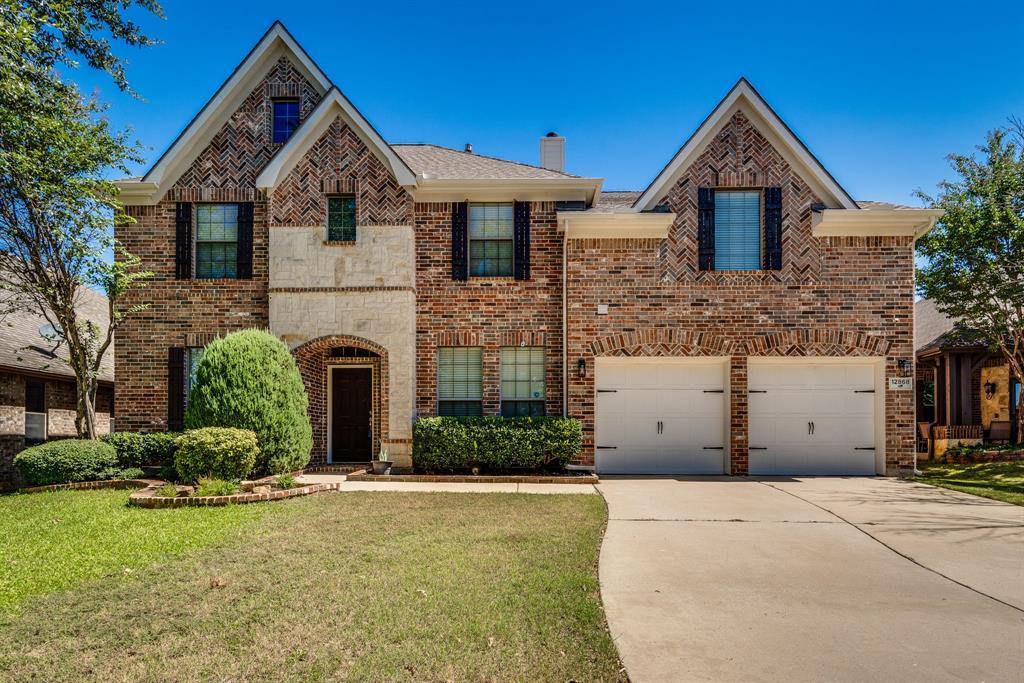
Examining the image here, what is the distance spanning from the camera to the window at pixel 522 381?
13.6 metres

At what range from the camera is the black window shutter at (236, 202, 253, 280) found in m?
13.7

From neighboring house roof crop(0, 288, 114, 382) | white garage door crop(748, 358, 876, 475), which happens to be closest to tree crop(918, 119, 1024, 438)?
white garage door crop(748, 358, 876, 475)

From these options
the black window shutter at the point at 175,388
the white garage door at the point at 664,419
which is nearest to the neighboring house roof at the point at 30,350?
the black window shutter at the point at 175,388

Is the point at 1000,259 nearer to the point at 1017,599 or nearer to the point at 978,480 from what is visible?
the point at 978,480

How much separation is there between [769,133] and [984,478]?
842cm

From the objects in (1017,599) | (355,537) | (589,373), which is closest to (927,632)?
(1017,599)

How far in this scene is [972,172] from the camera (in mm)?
16703

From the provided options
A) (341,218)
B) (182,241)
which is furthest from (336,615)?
(182,241)

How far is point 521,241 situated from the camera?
13641 mm

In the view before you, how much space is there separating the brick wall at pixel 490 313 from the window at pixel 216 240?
3981mm

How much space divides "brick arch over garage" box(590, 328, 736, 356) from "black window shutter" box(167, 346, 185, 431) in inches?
342

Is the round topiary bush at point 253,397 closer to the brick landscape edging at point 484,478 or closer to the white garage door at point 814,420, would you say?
the brick landscape edging at point 484,478

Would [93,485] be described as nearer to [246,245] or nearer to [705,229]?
[246,245]

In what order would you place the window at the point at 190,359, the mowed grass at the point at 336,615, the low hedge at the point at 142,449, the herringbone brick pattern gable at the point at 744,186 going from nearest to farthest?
1. the mowed grass at the point at 336,615
2. the low hedge at the point at 142,449
3. the herringbone brick pattern gable at the point at 744,186
4. the window at the point at 190,359
